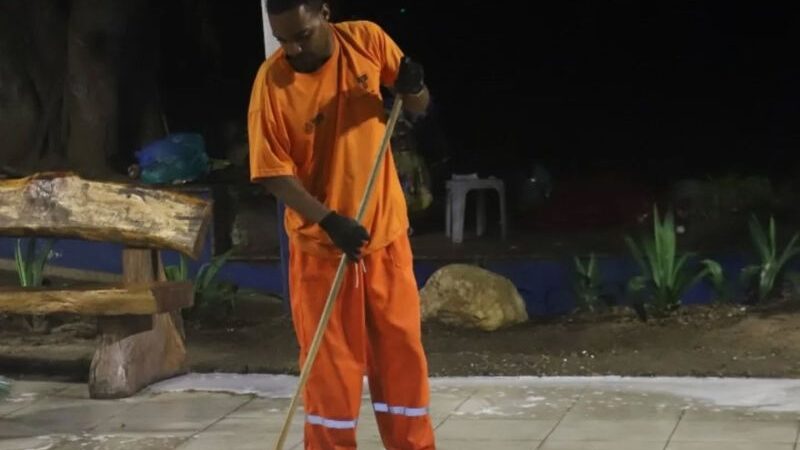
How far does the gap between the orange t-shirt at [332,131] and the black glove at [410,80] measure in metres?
0.11

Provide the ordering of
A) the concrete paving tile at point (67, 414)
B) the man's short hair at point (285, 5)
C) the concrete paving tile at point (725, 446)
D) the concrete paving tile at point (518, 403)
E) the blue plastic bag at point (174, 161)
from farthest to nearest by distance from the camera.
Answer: the blue plastic bag at point (174, 161) < the concrete paving tile at point (67, 414) < the concrete paving tile at point (518, 403) < the concrete paving tile at point (725, 446) < the man's short hair at point (285, 5)

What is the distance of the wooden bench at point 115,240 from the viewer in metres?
7.52

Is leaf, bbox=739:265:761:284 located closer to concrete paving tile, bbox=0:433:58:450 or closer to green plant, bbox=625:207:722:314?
green plant, bbox=625:207:722:314

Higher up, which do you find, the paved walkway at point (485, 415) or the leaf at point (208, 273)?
the leaf at point (208, 273)

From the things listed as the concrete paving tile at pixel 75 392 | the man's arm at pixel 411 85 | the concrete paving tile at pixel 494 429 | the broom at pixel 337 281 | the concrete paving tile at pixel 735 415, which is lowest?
the concrete paving tile at pixel 494 429

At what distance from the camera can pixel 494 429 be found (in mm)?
6480

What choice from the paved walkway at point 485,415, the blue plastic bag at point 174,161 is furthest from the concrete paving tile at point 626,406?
the blue plastic bag at point 174,161

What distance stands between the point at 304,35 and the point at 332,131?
37 cm

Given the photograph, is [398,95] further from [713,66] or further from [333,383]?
[713,66]

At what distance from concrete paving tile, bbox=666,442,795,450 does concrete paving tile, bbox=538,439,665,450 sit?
7 centimetres

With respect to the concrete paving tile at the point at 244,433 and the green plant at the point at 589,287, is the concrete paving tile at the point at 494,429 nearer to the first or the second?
the concrete paving tile at the point at 244,433

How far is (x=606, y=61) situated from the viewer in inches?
576

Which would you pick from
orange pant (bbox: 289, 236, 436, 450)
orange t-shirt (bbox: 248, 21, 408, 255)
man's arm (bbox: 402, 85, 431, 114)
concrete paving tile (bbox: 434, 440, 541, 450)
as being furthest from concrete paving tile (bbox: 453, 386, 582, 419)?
man's arm (bbox: 402, 85, 431, 114)

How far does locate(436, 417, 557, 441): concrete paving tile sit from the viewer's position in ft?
20.8
